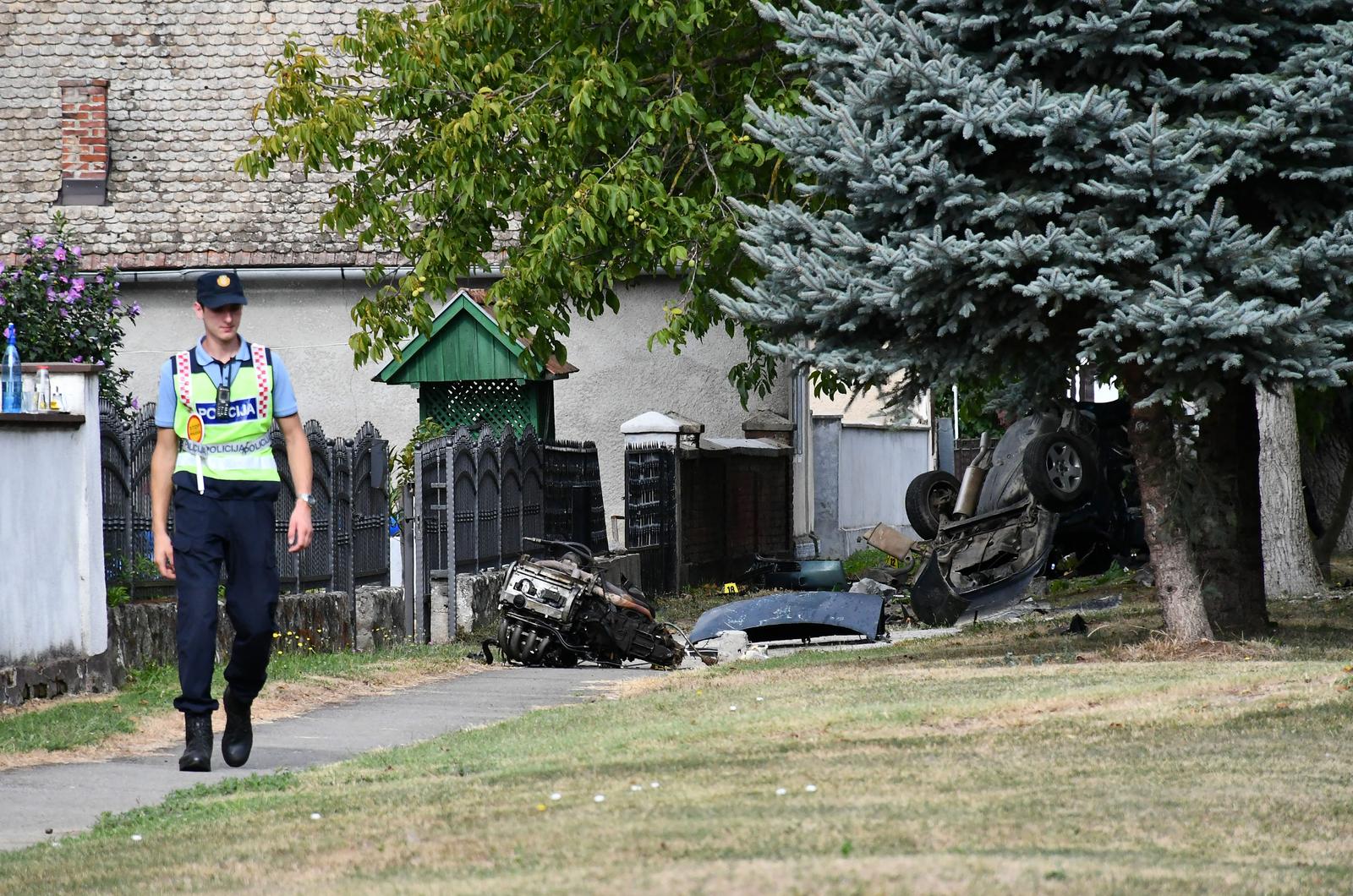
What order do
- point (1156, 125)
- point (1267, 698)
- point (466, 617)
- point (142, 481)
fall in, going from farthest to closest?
1. point (466, 617)
2. point (142, 481)
3. point (1156, 125)
4. point (1267, 698)

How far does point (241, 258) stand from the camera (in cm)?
2428

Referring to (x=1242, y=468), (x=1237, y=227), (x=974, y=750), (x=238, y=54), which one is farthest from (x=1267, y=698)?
(x=238, y=54)

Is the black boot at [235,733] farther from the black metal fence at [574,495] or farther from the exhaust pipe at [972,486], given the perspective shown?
the exhaust pipe at [972,486]

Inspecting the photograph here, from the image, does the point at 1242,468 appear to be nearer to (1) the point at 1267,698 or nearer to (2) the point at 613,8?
(1) the point at 1267,698

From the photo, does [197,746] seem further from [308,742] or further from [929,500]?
[929,500]

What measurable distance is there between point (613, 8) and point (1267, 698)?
925 cm

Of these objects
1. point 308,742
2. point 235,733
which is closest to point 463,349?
point 308,742

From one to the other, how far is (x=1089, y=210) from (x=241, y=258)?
14981mm

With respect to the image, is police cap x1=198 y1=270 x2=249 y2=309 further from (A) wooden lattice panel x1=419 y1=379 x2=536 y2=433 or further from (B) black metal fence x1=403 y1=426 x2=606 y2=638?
(A) wooden lattice panel x1=419 y1=379 x2=536 y2=433

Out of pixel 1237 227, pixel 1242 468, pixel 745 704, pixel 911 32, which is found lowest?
pixel 745 704

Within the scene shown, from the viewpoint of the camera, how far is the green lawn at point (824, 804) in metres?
5.19

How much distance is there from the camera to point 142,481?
39.6 ft

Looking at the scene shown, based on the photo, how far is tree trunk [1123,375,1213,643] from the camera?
39.9 ft

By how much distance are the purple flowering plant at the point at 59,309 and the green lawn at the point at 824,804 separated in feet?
19.2
